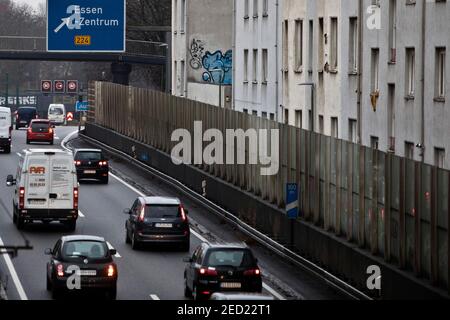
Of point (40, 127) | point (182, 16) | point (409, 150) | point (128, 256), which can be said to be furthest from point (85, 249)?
point (40, 127)

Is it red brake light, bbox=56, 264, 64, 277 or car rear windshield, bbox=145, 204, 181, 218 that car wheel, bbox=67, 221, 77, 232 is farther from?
red brake light, bbox=56, 264, 64, 277

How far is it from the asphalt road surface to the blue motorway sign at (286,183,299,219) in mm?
1366

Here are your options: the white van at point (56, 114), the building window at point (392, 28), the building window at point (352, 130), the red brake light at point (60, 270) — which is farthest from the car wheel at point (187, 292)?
the white van at point (56, 114)

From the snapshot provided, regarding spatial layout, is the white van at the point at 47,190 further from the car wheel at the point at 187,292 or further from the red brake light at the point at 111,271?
the red brake light at the point at 111,271

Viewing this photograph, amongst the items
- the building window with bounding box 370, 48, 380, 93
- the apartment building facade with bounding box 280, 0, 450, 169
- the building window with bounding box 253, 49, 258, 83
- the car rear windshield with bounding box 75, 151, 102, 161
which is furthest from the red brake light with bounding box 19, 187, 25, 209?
the building window with bounding box 253, 49, 258, 83

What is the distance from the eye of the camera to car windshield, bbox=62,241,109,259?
3347 centimetres

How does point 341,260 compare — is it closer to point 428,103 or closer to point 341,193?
point 341,193

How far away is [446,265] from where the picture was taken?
29531mm

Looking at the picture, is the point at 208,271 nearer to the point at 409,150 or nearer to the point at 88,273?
the point at 88,273

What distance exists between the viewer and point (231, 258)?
33.0m

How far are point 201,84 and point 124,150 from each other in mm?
8288

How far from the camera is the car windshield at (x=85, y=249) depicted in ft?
110

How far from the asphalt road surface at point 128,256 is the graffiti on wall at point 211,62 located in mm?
21912

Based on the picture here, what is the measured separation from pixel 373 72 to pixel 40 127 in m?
42.6
